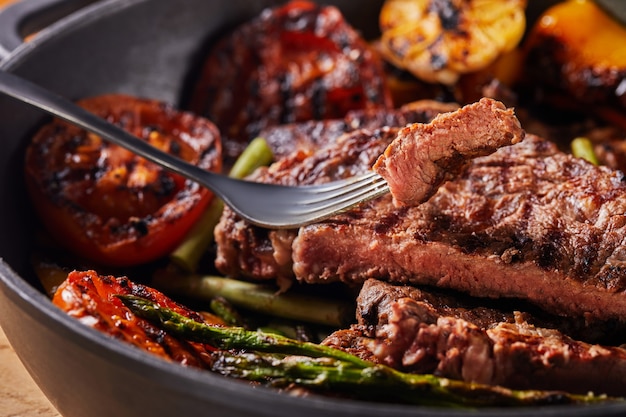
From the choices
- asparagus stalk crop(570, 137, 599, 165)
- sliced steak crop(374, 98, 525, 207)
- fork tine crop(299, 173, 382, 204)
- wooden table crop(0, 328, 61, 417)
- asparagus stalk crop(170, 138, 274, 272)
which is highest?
sliced steak crop(374, 98, 525, 207)

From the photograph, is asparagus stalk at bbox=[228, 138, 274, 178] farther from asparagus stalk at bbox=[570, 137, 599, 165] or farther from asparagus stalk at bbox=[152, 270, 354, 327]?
asparagus stalk at bbox=[570, 137, 599, 165]

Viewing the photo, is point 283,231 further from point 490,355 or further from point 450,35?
point 450,35

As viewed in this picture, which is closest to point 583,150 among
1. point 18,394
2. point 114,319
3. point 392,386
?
point 392,386

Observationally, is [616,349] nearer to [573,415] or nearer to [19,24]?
[573,415]

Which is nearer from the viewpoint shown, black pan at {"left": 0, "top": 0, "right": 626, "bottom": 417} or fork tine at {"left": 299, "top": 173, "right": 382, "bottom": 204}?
black pan at {"left": 0, "top": 0, "right": 626, "bottom": 417}

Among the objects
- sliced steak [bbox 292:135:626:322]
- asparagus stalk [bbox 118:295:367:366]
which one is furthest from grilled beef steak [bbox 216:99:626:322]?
asparagus stalk [bbox 118:295:367:366]

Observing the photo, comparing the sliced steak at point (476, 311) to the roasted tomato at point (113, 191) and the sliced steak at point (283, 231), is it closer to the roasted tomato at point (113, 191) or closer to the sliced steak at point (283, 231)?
the sliced steak at point (283, 231)
